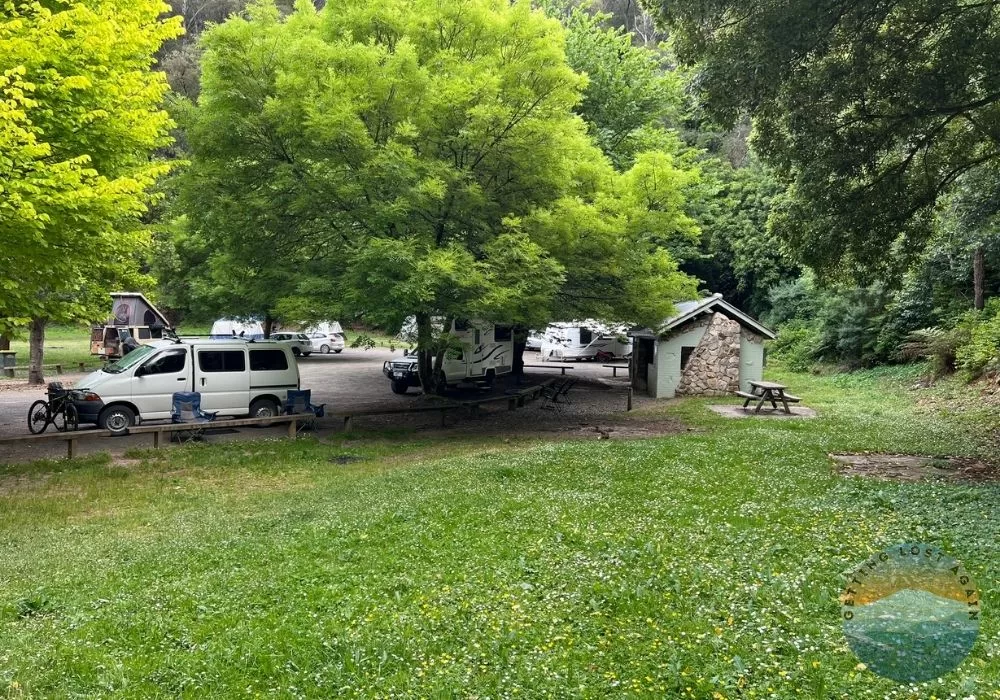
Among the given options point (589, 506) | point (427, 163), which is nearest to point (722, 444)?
point (589, 506)

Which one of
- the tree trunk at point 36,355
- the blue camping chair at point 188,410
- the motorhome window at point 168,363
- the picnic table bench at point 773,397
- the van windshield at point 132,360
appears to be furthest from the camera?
the tree trunk at point 36,355

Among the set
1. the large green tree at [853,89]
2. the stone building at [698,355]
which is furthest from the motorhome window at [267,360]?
the stone building at [698,355]

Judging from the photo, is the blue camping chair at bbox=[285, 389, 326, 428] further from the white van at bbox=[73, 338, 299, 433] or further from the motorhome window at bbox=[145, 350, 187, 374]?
the motorhome window at bbox=[145, 350, 187, 374]

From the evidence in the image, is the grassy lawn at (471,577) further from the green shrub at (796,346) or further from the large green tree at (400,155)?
the green shrub at (796,346)

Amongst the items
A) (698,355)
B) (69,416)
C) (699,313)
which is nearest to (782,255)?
(699,313)

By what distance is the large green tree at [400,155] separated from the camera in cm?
1441

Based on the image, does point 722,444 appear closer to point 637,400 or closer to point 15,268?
point 637,400

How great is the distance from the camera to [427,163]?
15.0m

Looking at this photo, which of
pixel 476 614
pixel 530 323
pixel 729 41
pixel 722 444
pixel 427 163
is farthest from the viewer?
pixel 530 323

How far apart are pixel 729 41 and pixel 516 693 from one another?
36.0 ft

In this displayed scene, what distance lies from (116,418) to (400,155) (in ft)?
28.7

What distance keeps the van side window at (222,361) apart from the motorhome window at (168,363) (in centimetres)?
40

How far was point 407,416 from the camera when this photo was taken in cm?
2039

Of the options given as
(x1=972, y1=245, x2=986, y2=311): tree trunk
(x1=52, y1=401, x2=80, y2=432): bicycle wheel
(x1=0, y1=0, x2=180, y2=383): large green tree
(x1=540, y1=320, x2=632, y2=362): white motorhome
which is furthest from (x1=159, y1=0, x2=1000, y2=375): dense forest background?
(x1=540, y1=320, x2=632, y2=362): white motorhome
